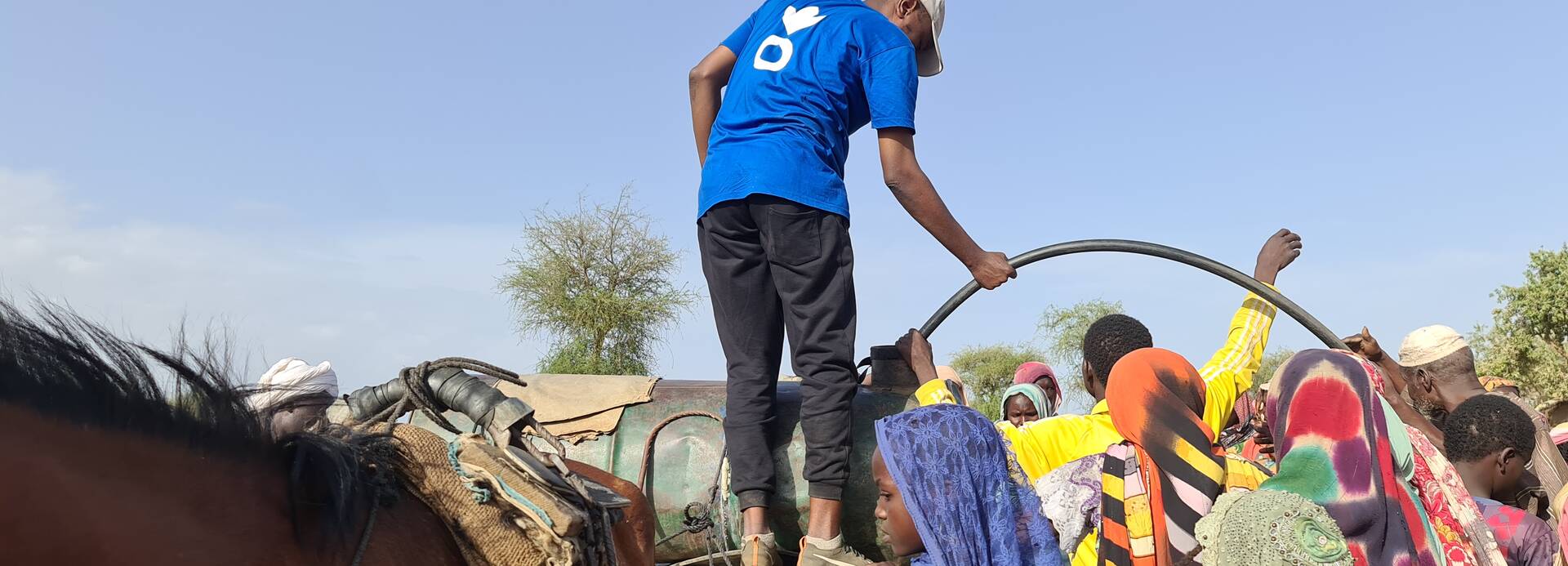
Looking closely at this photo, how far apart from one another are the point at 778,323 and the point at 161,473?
2.10 meters

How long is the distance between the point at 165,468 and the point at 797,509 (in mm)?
2192

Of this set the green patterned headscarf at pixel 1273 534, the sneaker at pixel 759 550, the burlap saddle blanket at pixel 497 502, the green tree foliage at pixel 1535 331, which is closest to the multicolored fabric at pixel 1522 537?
the green patterned headscarf at pixel 1273 534

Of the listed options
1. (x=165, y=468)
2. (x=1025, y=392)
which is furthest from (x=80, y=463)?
(x=1025, y=392)

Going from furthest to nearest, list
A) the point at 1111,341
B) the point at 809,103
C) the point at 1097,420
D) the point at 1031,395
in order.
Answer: the point at 1031,395 < the point at 1111,341 < the point at 1097,420 < the point at 809,103

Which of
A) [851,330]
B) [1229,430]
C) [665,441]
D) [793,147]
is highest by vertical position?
[793,147]

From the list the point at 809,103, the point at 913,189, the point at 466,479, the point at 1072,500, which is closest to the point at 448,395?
the point at 466,479

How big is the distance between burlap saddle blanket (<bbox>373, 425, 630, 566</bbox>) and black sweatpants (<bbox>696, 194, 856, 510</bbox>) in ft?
2.88

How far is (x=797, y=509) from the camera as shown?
3771 mm

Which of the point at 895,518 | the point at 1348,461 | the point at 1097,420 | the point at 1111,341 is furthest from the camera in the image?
the point at 1111,341

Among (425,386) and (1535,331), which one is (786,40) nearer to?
(425,386)

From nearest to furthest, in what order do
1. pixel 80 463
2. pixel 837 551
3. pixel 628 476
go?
pixel 80 463, pixel 837 551, pixel 628 476

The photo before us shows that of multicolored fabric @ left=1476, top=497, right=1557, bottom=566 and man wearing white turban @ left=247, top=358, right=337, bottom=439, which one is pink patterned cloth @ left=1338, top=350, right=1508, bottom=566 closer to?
multicolored fabric @ left=1476, top=497, right=1557, bottom=566

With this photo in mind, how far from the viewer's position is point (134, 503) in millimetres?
1890

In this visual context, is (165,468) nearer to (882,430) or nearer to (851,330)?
(882,430)
